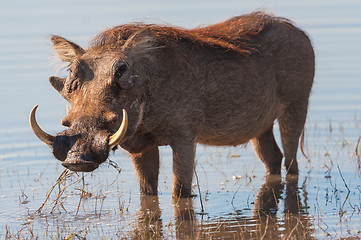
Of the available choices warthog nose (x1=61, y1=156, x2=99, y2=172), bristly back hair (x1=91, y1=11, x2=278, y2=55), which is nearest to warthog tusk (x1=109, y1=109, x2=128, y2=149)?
warthog nose (x1=61, y1=156, x2=99, y2=172)

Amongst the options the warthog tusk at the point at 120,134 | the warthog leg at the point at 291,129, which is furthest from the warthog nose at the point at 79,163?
the warthog leg at the point at 291,129

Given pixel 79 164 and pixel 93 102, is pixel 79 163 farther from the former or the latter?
pixel 93 102

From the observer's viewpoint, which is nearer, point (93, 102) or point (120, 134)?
point (120, 134)

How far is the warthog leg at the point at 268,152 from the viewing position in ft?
28.8

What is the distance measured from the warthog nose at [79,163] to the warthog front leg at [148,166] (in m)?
1.58

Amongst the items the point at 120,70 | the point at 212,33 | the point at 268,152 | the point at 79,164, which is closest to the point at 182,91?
the point at 120,70

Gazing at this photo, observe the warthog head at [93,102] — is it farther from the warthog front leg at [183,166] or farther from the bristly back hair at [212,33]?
the warthog front leg at [183,166]

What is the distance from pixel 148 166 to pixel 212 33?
1.53m

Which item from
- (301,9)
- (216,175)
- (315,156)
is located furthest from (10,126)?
(301,9)

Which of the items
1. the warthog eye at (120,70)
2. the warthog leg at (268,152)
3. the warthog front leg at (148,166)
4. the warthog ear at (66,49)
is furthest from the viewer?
the warthog leg at (268,152)

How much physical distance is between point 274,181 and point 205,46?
1948 mm

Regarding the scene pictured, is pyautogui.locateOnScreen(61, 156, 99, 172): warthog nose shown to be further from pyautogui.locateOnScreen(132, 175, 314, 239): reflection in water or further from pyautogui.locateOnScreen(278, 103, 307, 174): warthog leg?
pyautogui.locateOnScreen(278, 103, 307, 174): warthog leg

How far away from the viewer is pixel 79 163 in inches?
227

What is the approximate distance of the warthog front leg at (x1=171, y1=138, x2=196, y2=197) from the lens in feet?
22.9
